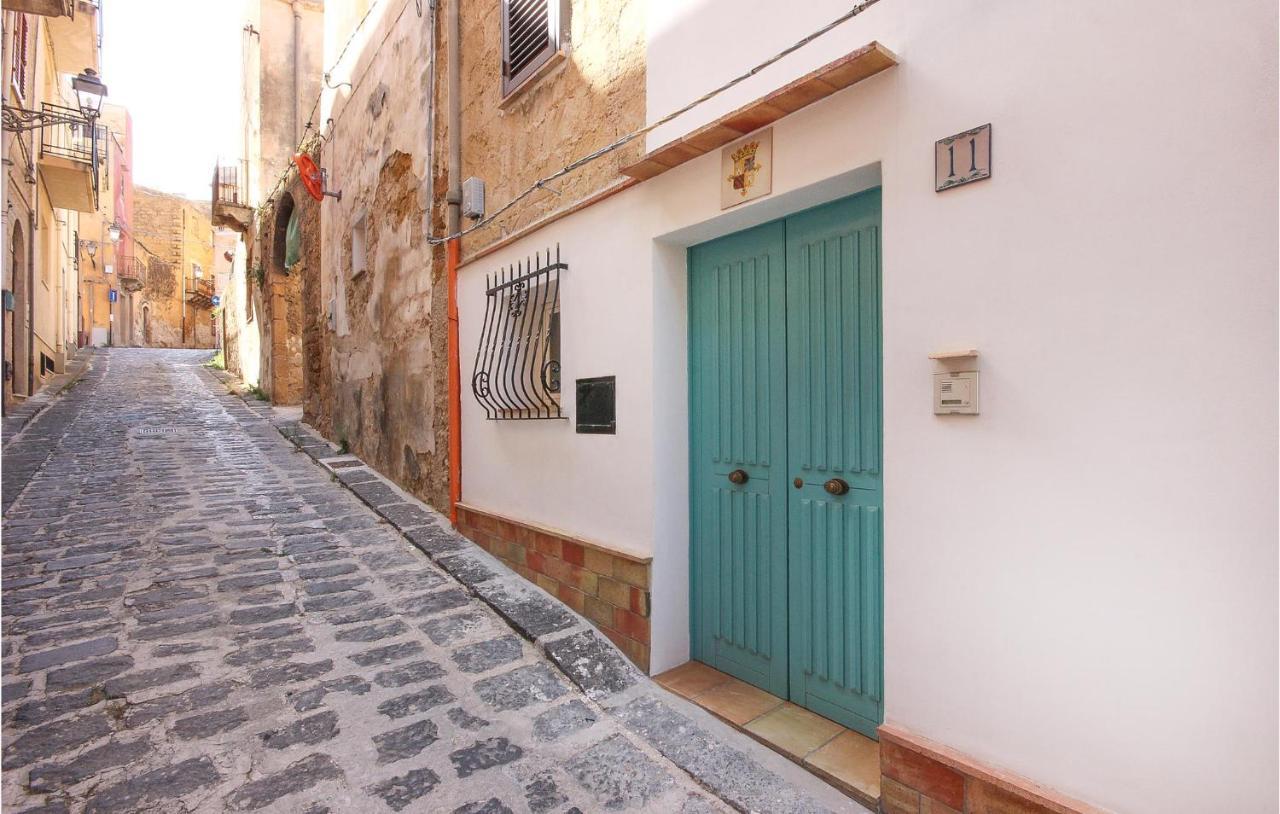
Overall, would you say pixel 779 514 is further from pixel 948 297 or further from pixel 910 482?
pixel 948 297

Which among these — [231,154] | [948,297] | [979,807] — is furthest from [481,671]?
[231,154]

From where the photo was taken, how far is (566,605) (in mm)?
3566

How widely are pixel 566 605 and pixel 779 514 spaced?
1.49m

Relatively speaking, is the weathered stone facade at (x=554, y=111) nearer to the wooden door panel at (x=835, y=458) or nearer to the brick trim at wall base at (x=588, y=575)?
the wooden door panel at (x=835, y=458)

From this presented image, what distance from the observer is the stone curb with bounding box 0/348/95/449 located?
750 centimetres

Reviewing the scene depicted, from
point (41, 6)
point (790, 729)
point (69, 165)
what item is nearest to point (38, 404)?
point (69, 165)

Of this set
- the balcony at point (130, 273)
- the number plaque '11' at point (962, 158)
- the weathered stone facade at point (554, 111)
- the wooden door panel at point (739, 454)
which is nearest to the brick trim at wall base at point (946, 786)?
the wooden door panel at point (739, 454)

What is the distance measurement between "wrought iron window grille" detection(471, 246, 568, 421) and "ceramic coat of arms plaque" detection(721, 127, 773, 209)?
4.04 ft

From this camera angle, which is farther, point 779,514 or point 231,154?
point 231,154

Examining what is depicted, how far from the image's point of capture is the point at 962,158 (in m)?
1.90

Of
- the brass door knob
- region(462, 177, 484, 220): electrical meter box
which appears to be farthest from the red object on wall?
the brass door knob

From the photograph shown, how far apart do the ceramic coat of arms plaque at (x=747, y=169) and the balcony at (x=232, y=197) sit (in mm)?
15271

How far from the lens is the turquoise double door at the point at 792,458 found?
239 centimetres

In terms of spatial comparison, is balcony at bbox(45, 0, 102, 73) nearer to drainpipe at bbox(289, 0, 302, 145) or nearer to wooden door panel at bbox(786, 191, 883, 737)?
drainpipe at bbox(289, 0, 302, 145)
